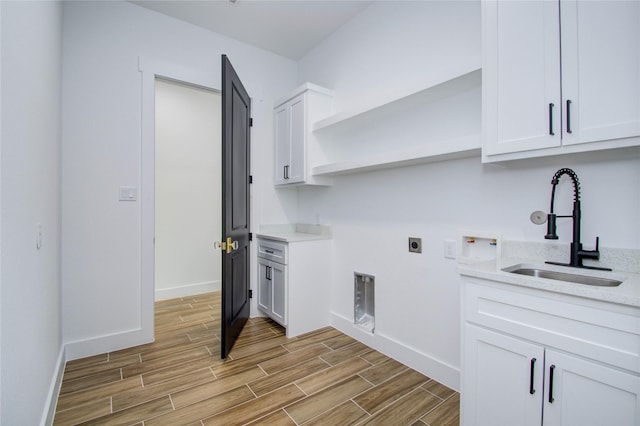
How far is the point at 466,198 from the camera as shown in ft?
6.23

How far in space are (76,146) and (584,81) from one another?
3.17m

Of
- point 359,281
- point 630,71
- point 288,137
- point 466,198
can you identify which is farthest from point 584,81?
point 288,137

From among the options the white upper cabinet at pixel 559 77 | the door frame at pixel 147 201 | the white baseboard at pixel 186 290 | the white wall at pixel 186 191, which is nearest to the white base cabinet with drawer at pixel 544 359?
the white upper cabinet at pixel 559 77

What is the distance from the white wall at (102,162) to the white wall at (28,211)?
1.43 feet

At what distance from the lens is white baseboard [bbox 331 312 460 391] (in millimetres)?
1952

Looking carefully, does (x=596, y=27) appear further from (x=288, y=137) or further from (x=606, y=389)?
(x=288, y=137)

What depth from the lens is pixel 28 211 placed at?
1.25 metres

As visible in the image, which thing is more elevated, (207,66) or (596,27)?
(207,66)

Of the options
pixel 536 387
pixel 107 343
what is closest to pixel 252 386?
pixel 107 343

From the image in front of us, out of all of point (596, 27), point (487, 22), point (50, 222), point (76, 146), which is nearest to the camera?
point (596, 27)

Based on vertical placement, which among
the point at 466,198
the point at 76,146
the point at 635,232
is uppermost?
the point at 76,146

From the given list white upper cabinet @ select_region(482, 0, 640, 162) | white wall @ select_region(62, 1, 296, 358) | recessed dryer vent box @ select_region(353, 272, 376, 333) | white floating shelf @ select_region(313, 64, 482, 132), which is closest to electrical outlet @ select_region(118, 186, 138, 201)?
white wall @ select_region(62, 1, 296, 358)

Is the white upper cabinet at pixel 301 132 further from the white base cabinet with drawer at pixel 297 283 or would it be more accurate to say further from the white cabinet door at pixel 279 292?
the white cabinet door at pixel 279 292

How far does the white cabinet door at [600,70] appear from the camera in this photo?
110 cm
